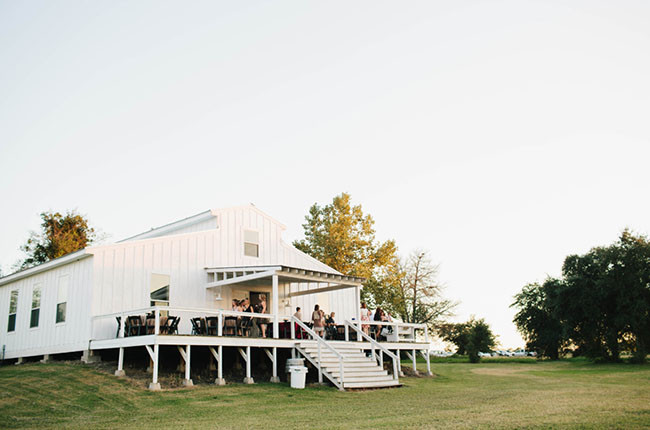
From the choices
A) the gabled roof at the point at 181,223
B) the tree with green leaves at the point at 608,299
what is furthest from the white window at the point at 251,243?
the tree with green leaves at the point at 608,299

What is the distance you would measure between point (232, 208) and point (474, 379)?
1152 centimetres

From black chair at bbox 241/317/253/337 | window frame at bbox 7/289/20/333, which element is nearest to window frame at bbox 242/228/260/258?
black chair at bbox 241/317/253/337

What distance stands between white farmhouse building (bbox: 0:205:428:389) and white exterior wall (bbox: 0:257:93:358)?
0.04 meters

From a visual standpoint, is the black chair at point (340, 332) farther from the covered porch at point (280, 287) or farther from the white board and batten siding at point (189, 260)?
the white board and batten siding at point (189, 260)

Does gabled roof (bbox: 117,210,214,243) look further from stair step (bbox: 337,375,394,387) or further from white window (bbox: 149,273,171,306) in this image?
stair step (bbox: 337,375,394,387)

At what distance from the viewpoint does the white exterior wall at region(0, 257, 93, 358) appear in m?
17.6

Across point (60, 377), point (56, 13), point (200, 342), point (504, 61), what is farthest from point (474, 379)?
point (56, 13)

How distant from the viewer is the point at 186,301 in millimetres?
19609

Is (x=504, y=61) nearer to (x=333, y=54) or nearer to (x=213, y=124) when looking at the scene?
(x=333, y=54)

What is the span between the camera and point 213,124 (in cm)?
2528

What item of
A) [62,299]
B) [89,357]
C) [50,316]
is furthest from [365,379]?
[50,316]

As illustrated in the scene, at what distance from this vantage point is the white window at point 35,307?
19.9 metres

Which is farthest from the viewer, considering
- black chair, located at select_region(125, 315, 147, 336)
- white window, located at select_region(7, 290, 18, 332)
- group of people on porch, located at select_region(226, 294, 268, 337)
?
white window, located at select_region(7, 290, 18, 332)

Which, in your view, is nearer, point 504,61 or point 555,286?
point 504,61
